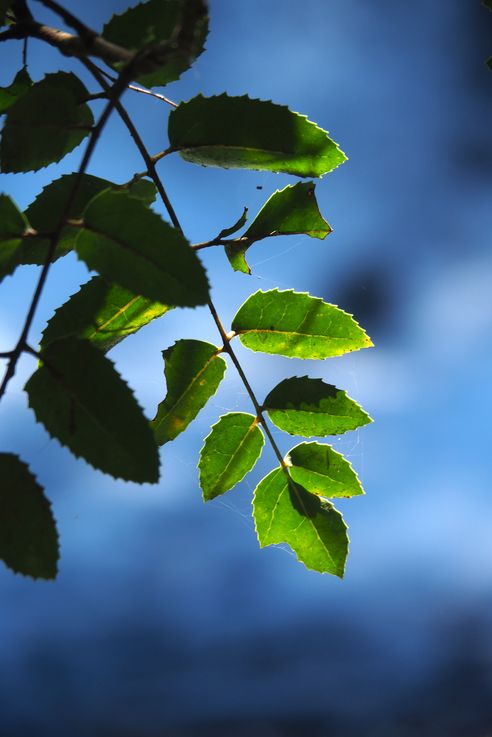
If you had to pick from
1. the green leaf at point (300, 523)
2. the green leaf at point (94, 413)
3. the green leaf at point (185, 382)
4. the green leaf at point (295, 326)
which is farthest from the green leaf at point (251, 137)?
the green leaf at point (300, 523)

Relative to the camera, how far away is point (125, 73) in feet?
2.23

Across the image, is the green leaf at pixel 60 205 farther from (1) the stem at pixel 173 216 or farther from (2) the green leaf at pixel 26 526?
(2) the green leaf at pixel 26 526

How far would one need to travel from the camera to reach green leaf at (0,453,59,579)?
3.12 feet

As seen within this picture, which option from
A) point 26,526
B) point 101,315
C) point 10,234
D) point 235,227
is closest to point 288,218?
point 235,227

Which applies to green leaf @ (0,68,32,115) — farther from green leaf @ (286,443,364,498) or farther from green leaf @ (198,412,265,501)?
green leaf @ (286,443,364,498)

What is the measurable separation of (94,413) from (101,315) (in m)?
0.32

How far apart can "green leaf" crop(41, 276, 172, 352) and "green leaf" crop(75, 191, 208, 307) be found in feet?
0.69

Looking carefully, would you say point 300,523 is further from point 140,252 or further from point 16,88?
point 16,88

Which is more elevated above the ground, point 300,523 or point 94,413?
point 94,413

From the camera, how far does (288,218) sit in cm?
138

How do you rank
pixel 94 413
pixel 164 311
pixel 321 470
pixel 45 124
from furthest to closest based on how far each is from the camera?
pixel 321 470 < pixel 164 311 < pixel 45 124 < pixel 94 413

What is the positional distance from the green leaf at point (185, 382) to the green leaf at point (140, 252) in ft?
1.35

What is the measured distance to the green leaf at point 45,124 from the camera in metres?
1.12

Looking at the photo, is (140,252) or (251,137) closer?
(140,252)
